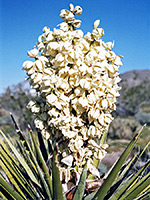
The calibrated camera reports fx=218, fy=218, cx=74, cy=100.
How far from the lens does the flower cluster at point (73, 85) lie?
4.78ft

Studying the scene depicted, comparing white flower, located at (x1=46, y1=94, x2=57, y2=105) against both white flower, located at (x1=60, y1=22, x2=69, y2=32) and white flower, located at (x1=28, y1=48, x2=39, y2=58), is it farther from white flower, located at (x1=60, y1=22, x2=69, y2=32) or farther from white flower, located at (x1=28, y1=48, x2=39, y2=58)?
white flower, located at (x1=60, y1=22, x2=69, y2=32)

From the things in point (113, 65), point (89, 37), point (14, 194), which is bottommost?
point (14, 194)

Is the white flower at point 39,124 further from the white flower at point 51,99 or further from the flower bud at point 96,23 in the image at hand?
the flower bud at point 96,23

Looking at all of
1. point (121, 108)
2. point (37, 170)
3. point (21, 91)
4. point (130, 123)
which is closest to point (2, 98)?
point (21, 91)

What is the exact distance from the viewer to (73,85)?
1.52 meters

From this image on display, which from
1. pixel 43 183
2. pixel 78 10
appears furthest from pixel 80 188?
pixel 78 10

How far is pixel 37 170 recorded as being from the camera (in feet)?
6.06

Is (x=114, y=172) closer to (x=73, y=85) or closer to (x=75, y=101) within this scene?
(x=75, y=101)

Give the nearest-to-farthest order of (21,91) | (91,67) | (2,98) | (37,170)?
(91,67)
(37,170)
(21,91)
(2,98)

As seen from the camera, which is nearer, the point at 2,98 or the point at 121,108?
the point at 2,98

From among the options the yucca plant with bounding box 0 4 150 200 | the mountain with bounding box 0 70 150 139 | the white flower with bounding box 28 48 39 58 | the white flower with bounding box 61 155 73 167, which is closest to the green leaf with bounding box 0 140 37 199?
the yucca plant with bounding box 0 4 150 200

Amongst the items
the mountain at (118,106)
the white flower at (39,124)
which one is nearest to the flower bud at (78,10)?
the white flower at (39,124)

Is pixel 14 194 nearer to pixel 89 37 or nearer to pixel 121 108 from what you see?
pixel 89 37

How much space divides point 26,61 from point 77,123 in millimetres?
573
